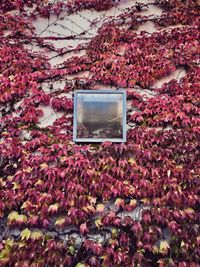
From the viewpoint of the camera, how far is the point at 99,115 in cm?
334

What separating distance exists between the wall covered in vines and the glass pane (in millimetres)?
113

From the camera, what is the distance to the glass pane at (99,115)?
3.29m

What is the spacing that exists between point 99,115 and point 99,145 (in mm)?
278

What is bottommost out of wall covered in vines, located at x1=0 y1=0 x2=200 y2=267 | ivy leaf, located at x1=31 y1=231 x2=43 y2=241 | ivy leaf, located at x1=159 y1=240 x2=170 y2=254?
ivy leaf, located at x1=159 y1=240 x2=170 y2=254

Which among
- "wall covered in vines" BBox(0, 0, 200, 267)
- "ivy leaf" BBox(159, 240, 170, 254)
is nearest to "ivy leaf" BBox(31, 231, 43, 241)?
"wall covered in vines" BBox(0, 0, 200, 267)

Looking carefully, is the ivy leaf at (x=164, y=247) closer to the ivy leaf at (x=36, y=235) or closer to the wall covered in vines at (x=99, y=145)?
the wall covered in vines at (x=99, y=145)

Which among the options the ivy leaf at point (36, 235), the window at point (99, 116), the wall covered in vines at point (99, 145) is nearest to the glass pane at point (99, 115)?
the window at point (99, 116)

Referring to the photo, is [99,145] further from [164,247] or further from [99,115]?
[164,247]

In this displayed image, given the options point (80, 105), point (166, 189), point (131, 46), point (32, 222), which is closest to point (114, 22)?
point (131, 46)

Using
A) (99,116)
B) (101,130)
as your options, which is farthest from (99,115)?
(101,130)

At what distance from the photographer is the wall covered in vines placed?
295 centimetres

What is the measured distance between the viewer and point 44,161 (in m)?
3.17

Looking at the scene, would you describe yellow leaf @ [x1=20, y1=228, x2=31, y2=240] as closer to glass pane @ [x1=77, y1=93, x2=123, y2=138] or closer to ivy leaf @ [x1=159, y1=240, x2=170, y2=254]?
glass pane @ [x1=77, y1=93, x2=123, y2=138]

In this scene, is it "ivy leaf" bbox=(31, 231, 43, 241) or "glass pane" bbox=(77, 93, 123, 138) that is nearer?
"ivy leaf" bbox=(31, 231, 43, 241)
